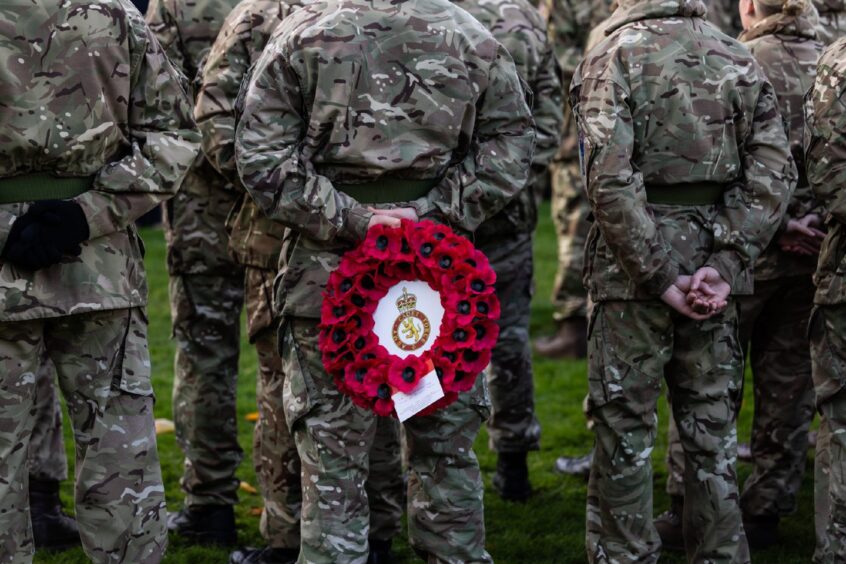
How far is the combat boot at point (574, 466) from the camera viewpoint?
7.04 metres

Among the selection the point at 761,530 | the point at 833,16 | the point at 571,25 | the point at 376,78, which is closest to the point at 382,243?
the point at 376,78

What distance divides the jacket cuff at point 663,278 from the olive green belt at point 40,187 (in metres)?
1.91

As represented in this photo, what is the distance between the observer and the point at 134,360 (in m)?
4.46

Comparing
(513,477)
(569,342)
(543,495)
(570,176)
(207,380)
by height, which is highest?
(207,380)

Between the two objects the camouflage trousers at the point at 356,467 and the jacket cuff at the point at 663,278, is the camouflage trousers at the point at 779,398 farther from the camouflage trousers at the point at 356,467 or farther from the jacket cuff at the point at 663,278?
the camouflage trousers at the point at 356,467

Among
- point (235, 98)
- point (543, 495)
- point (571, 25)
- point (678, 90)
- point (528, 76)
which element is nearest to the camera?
point (678, 90)

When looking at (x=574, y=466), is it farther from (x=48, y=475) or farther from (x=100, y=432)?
(x=100, y=432)

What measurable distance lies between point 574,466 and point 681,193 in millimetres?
2577

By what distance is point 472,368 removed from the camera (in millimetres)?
4328

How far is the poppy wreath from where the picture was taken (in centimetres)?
427

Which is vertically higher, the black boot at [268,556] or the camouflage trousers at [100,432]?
the camouflage trousers at [100,432]

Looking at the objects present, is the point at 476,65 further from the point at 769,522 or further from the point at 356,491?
the point at 769,522

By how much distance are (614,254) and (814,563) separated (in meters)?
1.41

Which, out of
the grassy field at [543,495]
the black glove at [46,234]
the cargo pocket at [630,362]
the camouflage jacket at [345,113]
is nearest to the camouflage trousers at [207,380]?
the grassy field at [543,495]
